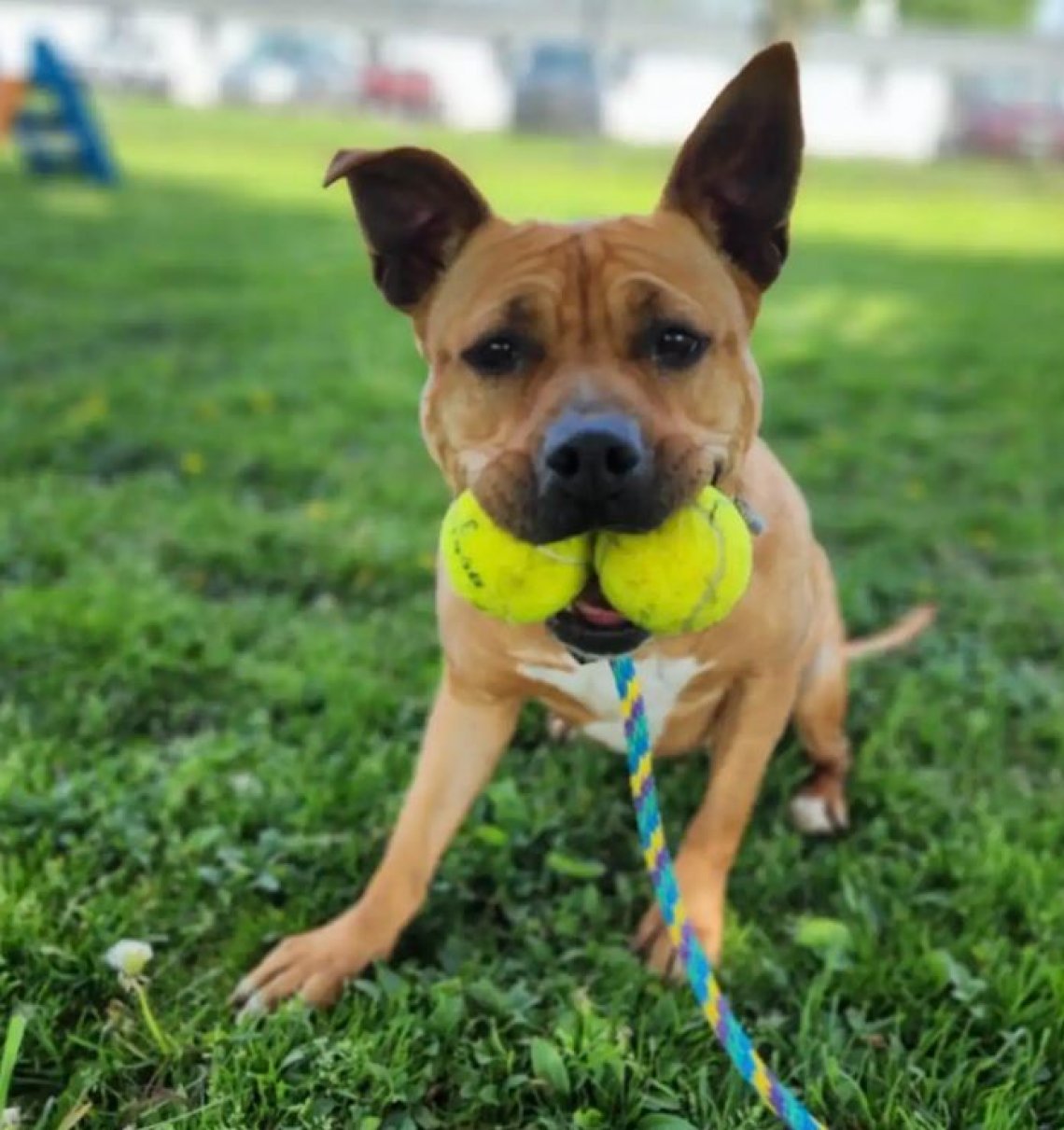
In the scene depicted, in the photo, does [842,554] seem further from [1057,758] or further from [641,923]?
[641,923]

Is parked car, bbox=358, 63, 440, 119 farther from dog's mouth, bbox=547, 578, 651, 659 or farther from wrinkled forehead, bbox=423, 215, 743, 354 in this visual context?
dog's mouth, bbox=547, 578, 651, 659

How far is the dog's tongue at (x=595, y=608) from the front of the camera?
2.26 meters

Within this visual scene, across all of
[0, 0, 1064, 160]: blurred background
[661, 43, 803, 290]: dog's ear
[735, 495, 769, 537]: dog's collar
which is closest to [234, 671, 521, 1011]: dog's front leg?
[735, 495, 769, 537]: dog's collar

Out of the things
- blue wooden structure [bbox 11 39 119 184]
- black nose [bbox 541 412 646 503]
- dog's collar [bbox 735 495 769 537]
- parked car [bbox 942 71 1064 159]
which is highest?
black nose [bbox 541 412 646 503]

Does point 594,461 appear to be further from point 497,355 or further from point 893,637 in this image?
point 893,637

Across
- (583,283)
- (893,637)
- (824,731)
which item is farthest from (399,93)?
(583,283)

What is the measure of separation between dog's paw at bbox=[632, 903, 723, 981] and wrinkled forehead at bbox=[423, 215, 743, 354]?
1.21 metres

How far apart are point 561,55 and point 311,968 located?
3802 centimetres

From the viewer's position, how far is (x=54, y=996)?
7.72 feet

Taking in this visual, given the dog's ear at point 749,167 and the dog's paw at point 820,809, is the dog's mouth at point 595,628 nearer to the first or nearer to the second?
the dog's ear at point 749,167

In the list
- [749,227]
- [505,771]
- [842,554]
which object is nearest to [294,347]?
[842,554]

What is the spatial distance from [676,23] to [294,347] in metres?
35.7

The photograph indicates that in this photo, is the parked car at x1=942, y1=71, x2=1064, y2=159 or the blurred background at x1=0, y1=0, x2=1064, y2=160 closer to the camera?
the parked car at x1=942, y1=71, x2=1064, y2=159

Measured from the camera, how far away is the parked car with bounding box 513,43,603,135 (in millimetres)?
33531
